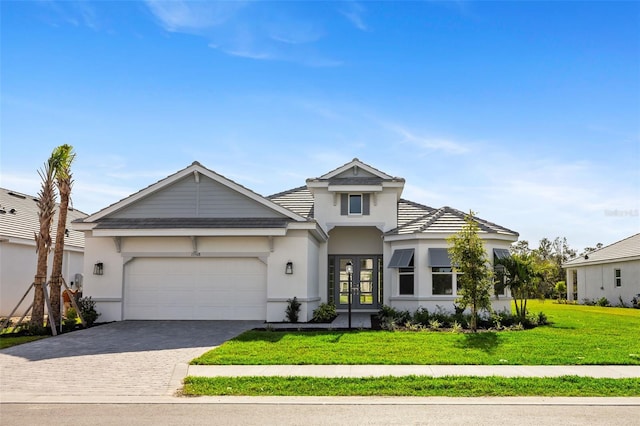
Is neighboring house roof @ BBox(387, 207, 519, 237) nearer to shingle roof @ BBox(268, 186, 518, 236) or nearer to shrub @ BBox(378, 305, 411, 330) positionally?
shingle roof @ BBox(268, 186, 518, 236)

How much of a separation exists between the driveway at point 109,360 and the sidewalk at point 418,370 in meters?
1.00

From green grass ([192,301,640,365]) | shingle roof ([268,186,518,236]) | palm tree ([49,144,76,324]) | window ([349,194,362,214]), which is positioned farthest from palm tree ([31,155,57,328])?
window ([349,194,362,214])

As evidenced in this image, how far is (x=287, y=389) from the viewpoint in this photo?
9805mm

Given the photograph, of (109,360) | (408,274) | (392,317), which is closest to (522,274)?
(408,274)

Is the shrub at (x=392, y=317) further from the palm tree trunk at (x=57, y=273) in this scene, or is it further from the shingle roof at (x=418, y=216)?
the palm tree trunk at (x=57, y=273)

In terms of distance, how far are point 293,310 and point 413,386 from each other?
9920 millimetres

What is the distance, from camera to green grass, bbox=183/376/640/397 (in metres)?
9.58

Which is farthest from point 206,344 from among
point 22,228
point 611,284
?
point 611,284

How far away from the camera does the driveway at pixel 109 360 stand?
10094 millimetres

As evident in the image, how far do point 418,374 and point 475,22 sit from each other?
9.59 metres

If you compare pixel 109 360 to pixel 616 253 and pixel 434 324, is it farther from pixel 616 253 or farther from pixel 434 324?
pixel 616 253

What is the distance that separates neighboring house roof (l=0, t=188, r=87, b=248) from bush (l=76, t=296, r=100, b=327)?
11.1 feet

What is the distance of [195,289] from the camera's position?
20109 millimetres

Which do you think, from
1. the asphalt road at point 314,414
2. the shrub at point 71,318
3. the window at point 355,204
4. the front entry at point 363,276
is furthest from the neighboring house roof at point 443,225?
the asphalt road at point 314,414
